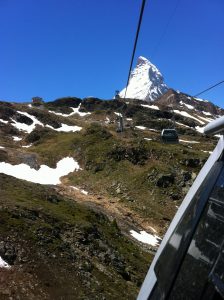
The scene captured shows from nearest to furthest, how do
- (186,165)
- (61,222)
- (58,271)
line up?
(58,271)
(61,222)
(186,165)

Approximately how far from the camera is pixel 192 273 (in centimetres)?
245

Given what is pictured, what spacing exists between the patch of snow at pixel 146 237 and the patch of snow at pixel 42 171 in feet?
87.1

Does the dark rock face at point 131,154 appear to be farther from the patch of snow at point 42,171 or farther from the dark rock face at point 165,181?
the dark rock face at point 165,181

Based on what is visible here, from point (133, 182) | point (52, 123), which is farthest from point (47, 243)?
→ point (52, 123)

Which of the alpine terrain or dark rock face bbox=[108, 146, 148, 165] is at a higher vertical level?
dark rock face bbox=[108, 146, 148, 165]

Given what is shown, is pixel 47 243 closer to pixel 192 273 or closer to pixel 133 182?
pixel 192 273

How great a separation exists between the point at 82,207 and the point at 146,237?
31.7 ft

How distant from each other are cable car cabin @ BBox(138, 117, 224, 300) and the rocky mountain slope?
60.3 feet

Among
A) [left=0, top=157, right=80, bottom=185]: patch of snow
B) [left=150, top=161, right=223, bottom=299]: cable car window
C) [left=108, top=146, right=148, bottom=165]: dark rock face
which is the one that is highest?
[left=108, top=146, right=148, bottom=165]: dark rock face

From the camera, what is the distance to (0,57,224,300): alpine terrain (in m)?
23.9

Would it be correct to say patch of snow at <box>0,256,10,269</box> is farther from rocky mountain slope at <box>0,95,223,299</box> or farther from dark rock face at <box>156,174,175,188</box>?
dark rock face at <box>156,174,175,188</box>

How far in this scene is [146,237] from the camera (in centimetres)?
4869

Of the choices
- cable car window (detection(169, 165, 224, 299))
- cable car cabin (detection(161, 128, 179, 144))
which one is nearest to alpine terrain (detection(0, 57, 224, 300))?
cable car window (detection(169, 165, 224, 299))

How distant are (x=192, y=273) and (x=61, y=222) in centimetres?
3141
